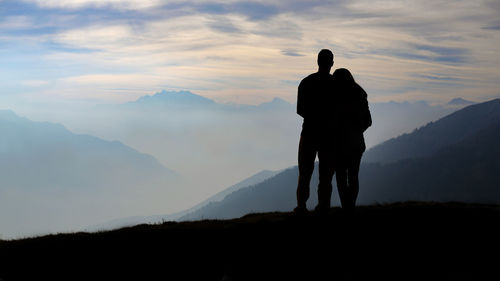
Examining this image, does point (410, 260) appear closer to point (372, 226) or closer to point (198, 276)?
point (372, 226)

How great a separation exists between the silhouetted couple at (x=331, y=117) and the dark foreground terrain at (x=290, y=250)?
163 centimetres

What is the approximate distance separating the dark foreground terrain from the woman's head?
3565 mm

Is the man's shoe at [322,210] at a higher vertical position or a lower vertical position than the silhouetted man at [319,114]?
lower

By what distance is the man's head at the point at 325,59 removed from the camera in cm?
1151

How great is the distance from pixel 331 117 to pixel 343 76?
1102mm

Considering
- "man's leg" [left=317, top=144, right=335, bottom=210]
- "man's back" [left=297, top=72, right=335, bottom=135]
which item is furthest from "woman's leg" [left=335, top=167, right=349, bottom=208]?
"man's back" [left=297, top=72, right=335, bottom=135]

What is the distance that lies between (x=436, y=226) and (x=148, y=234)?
7552mm

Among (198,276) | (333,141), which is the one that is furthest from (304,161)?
(198,276)

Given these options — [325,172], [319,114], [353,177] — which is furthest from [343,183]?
[319,114]

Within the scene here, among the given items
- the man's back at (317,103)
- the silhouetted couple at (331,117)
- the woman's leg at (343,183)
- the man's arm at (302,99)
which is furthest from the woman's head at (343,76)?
the woman's leg at (343,183)

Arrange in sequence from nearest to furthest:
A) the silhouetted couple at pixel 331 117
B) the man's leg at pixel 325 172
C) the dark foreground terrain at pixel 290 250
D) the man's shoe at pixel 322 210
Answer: the dark foreground terrain at pixel 290 250, the silhouetted couple at pixel 331 117, the man's leg at pixel 325 172, the man's shoe at pixel 322 210

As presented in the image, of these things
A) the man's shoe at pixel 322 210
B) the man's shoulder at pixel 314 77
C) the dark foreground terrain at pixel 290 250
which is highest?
the man's shoulder at pixel 314 77

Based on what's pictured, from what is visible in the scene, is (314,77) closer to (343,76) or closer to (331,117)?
(343,76)

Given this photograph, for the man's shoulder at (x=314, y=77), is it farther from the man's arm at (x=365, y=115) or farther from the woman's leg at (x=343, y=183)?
the woman's leg at (x=343, y=183)
